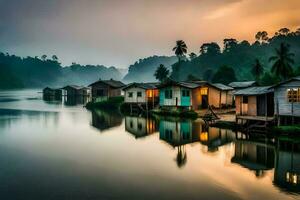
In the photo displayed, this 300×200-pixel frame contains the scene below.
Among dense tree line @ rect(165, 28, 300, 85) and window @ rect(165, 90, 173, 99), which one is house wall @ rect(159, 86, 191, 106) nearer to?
window @ rect(165, 90, 173, 99)

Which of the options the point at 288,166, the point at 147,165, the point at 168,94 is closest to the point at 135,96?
the point at 168,94

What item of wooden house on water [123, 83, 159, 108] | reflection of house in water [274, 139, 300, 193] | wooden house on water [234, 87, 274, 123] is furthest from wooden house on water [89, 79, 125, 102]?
reflection of house in water [274, 139, 300, 193]

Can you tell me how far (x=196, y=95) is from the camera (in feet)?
170

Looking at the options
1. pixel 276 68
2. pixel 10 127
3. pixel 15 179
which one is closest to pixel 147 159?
pixel 15 179

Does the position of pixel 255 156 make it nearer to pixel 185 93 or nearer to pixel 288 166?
pixel 288 166

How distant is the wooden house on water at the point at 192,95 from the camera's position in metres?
51.0

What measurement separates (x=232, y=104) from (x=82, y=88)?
64.2 m

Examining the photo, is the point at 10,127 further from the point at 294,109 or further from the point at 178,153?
the point at 294,109

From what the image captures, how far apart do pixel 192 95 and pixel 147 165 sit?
95.5ft

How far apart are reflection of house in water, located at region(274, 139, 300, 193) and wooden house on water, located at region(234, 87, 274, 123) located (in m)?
5.63

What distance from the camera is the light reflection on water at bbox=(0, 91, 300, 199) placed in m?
17.4

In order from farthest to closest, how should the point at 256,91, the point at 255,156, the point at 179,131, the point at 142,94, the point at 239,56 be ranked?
the point at 239,56 < the point at 142,94 < the point at 179,131 < the point at 256,91 < the point at 255,156

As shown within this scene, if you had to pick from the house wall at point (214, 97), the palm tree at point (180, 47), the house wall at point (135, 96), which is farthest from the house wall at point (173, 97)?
the palm tree at point (180, 47)

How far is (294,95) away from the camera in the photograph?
3144 centimetres
